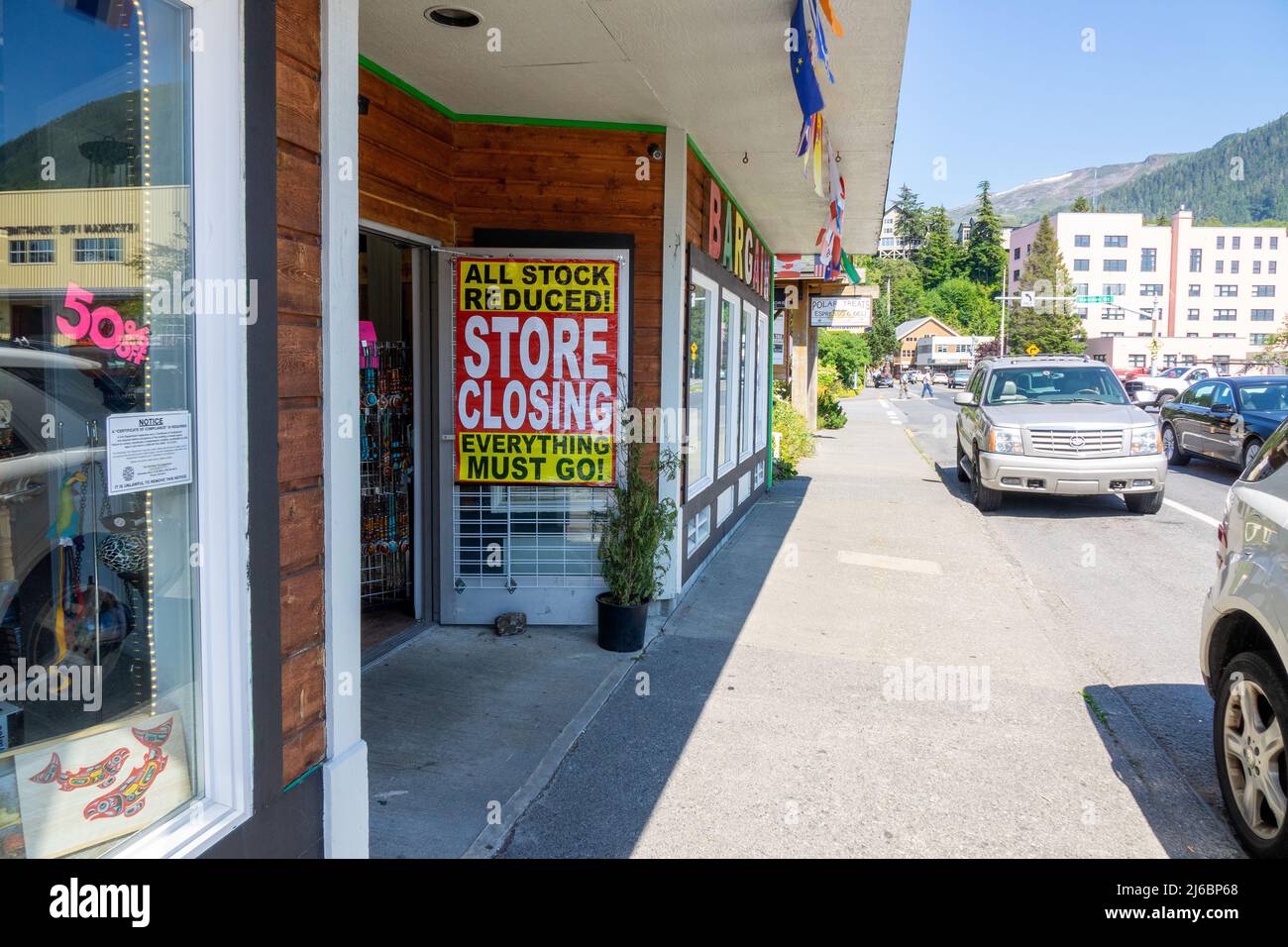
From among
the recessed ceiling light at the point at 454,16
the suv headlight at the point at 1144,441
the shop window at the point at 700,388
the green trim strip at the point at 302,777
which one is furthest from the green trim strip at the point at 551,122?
the suv headlight at the point at 1144,441

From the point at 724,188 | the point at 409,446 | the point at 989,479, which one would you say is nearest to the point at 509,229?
the point at 409,446

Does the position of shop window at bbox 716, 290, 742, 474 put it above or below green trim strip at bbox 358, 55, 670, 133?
below

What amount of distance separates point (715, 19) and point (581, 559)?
3415 mm

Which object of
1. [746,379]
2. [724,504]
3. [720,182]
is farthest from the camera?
[746,379]

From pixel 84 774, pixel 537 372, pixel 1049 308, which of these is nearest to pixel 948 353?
pixel 1049 308

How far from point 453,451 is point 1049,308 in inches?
3803

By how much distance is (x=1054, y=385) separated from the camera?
41.6 ft

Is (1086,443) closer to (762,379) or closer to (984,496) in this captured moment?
(984,496)

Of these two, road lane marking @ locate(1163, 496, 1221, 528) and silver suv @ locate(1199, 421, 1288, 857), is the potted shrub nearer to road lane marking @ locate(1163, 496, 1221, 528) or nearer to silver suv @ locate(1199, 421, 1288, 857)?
silver suv @ locate(1199, 421, 1288, 857)

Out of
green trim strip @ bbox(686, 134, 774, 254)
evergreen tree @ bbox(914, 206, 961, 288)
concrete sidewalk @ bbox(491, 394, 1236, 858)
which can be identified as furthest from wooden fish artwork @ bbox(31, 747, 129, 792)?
evergreen tree @ bbox(914, 206, 961, 288)

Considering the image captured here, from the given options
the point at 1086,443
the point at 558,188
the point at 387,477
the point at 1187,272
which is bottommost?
the point at 387,477

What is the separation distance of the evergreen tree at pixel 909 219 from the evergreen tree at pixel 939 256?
3.64m

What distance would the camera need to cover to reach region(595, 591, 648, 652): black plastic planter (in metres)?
5.96

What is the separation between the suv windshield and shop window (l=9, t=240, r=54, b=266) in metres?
11.9
